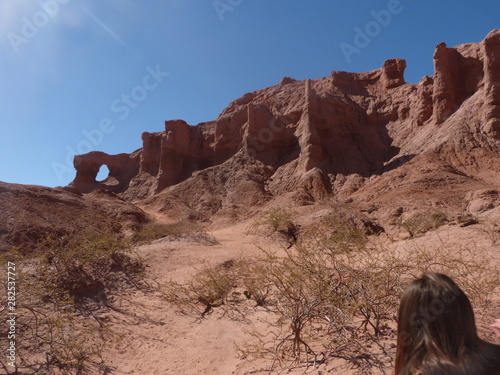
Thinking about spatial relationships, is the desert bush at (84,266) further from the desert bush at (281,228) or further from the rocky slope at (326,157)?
the rocky slope at (326,157)

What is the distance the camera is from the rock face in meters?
21.3

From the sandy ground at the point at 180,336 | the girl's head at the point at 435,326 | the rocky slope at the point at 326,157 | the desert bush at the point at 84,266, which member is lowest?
the sandy ground at the point at 180,336

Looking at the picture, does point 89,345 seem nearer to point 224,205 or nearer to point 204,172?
point 224,205

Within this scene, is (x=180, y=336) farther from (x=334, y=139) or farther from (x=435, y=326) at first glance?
(x=334, y=139)

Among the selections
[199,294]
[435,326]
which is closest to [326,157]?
[199,294]

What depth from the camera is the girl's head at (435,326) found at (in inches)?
57.8

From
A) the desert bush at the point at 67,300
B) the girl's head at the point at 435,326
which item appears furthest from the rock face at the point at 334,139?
the girl's head at the point at 435,326

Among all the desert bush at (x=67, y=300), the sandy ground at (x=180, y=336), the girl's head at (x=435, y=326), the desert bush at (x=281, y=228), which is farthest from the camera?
the desert bush at (x=281, y=228)

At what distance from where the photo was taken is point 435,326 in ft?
4.98

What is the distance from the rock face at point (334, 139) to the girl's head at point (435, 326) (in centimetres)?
1927

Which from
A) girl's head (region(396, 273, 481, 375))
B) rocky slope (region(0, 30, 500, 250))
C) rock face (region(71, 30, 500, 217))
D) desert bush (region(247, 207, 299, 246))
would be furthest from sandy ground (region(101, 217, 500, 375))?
rock face (region(71, 30, 500, 217))

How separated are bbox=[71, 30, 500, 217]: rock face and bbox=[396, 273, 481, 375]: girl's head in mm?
19273

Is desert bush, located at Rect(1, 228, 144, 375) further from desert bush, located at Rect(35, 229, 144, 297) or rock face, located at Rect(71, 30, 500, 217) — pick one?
rock face, located at Rect(71, 30, 500, 217)

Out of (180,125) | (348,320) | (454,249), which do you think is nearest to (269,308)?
(348,320)
